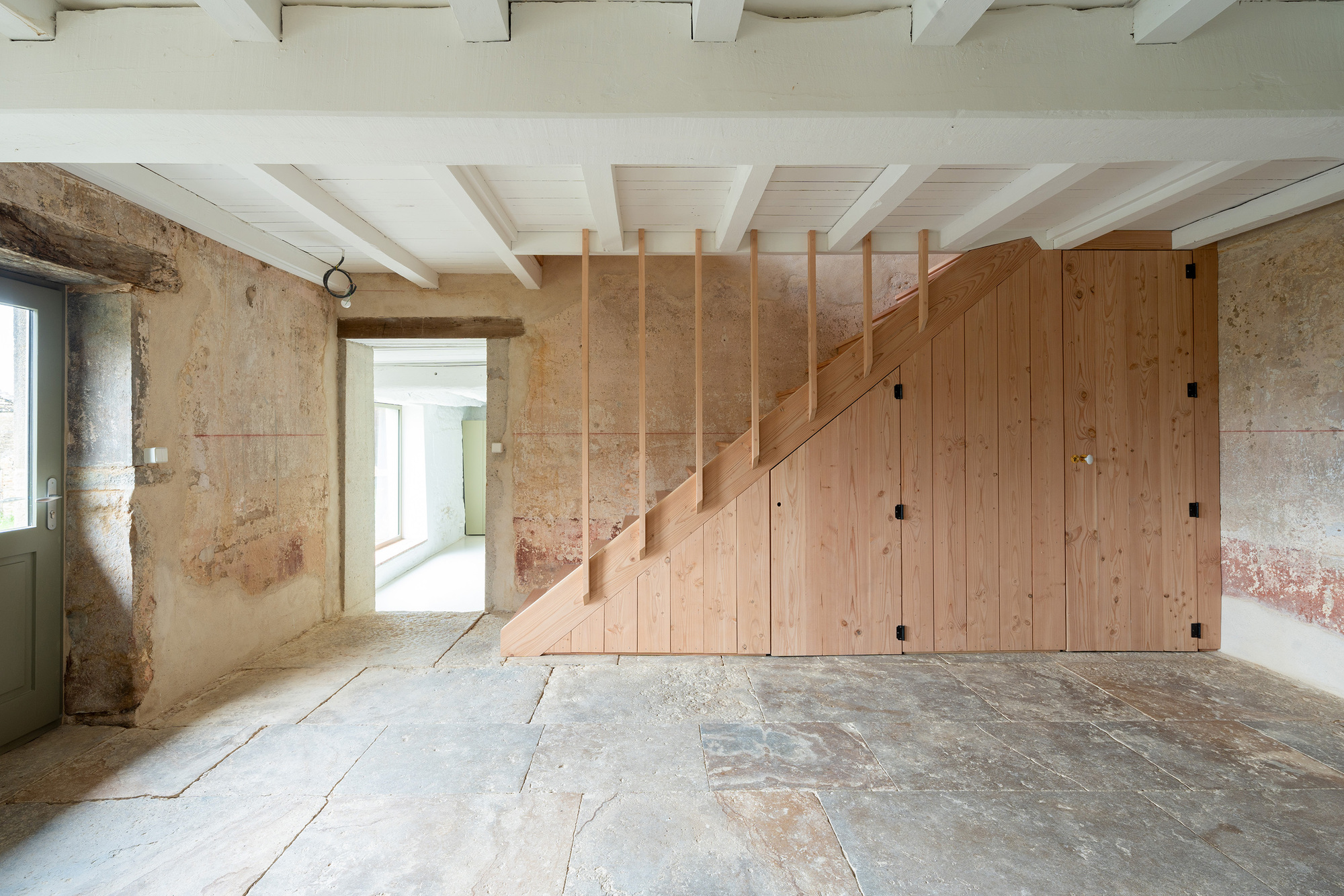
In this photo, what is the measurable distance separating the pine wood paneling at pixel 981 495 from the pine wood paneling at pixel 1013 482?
39 millimetres

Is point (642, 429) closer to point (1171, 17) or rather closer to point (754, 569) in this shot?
point (754, 569)

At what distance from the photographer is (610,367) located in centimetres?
449

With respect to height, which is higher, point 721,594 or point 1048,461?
point 1048,461

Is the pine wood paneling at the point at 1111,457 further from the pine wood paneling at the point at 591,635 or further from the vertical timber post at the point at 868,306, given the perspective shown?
the pine wood paneling at the point at 591,635

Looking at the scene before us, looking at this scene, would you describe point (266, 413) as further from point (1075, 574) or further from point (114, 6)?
point (1075, 574)

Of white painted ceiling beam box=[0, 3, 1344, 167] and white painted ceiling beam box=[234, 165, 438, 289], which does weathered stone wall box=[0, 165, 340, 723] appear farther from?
white painted ceiling beam box=[0, 3, 1344, 167]

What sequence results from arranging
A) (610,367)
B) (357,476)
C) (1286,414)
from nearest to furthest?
(1286,414) < (610,367) < (357,476)

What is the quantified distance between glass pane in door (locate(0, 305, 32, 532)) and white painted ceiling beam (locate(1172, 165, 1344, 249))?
588 cm

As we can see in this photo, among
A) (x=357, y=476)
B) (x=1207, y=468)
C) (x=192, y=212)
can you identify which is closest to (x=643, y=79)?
(x=192, y=212)

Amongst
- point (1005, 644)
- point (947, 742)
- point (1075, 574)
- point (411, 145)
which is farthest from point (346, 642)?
point (1075, 574)

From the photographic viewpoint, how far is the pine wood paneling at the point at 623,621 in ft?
11.9

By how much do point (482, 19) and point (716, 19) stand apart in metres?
0.62

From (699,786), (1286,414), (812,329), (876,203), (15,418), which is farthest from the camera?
(812,329)

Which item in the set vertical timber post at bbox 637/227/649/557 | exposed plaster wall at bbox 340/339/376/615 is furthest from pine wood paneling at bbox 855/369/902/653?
exposed plaster wall at bbox 340/339/376/615
